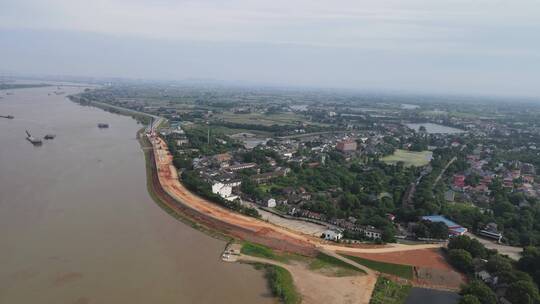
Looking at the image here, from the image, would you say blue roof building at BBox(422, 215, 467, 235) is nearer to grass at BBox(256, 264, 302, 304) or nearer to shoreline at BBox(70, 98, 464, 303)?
shoreline at BBox(70, 98, 464, 303)

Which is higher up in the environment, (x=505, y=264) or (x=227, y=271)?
(x=505, y=264)

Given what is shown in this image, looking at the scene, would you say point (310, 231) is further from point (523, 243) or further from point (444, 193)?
point (444, 193)

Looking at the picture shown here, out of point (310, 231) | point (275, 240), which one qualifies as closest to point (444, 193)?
point (310, 231)

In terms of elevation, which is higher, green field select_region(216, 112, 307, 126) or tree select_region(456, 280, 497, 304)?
green field select_region(216, 112, 307, 126)

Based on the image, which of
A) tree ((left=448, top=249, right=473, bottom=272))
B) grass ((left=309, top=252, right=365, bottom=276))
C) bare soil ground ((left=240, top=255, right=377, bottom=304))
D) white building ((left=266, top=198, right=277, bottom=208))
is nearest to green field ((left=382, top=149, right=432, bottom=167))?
white building ((left=266, top=198, right=277, bottom=208))

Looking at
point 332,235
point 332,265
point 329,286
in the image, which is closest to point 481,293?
point 329,286

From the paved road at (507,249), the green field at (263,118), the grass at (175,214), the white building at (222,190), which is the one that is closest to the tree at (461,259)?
the paved road at (507,249)

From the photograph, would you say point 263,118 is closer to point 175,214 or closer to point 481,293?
point 175,214
